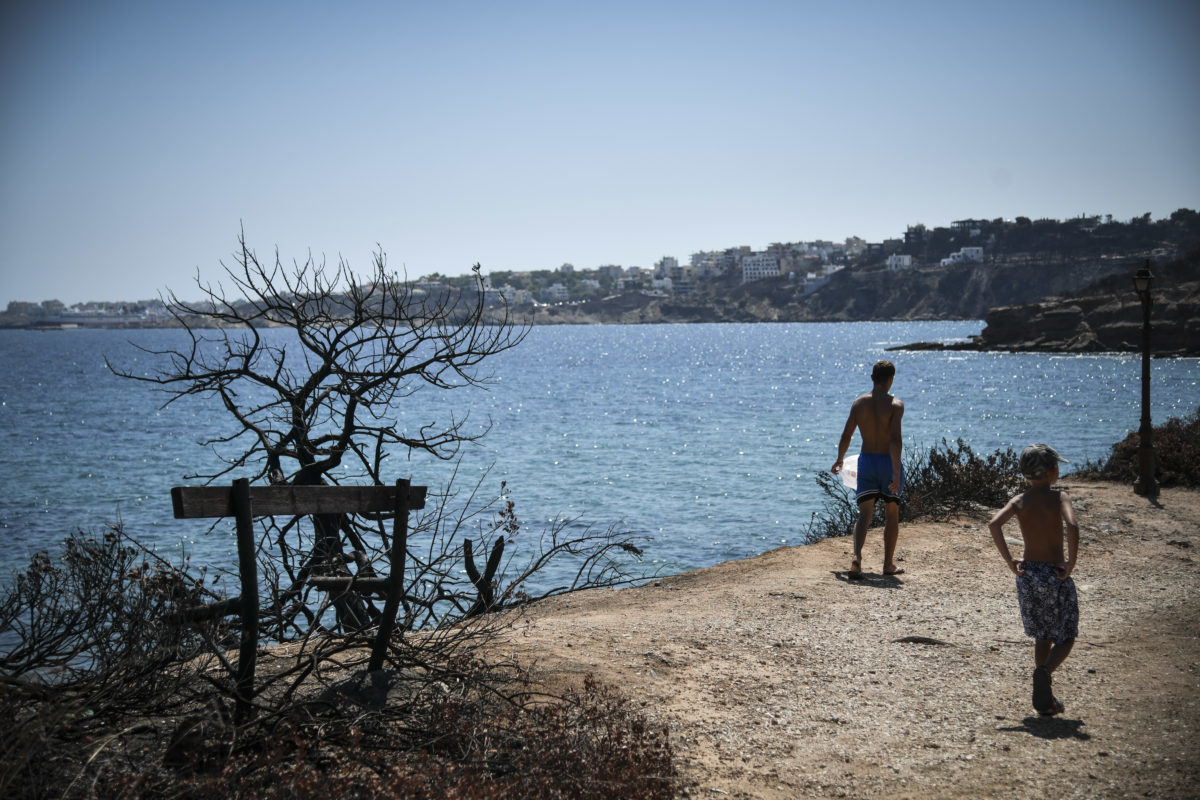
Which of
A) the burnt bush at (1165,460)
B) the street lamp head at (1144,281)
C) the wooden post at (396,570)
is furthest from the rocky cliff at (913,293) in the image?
the wooden post at (396,570)

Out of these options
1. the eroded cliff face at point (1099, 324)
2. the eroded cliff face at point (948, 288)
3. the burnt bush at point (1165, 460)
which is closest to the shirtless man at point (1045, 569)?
the burnt bush at point (1165, 460)

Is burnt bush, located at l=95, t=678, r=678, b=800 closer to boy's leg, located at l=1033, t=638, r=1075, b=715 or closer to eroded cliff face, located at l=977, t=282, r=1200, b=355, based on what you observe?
boy's leg, located at l=1033, t=638, r=1075, b=715

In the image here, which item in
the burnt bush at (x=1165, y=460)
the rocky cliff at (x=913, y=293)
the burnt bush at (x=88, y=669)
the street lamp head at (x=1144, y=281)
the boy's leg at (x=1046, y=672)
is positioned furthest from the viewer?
the rocky cliff at (x=913, y=293)

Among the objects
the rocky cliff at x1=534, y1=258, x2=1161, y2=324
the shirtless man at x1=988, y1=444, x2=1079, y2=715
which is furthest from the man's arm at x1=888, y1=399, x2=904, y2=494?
the rocky cliff at x1=534, y1=258, x2=1161, y2=324

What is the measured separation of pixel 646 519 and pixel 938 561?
947 centimetres

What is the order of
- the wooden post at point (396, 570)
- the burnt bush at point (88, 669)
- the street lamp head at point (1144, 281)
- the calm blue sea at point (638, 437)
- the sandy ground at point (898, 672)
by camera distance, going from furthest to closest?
the calm blue sea at point (638, 437) → the street lamp head at point (1144, 281) → the wooden post at point (396, 570) → the sandy ground at point (898, 672) → the burnt bush at point (88, 669)

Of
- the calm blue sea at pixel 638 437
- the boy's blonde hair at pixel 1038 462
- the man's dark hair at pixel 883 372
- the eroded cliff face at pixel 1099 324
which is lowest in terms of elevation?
the calm blue sea at pixel 638 437

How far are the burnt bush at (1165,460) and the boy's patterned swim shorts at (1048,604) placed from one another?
353 inches

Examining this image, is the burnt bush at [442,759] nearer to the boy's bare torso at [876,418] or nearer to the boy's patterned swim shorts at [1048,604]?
the boy's patterned swim shorts at [1048,604]

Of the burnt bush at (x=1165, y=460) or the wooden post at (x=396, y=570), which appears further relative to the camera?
the burnt bush at (x=1165, y=460)

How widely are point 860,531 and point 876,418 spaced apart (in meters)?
1.11

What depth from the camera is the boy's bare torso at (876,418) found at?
8.20 metres

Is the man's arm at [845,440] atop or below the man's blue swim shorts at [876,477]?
atop

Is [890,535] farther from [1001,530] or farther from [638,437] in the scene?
[638,437]
